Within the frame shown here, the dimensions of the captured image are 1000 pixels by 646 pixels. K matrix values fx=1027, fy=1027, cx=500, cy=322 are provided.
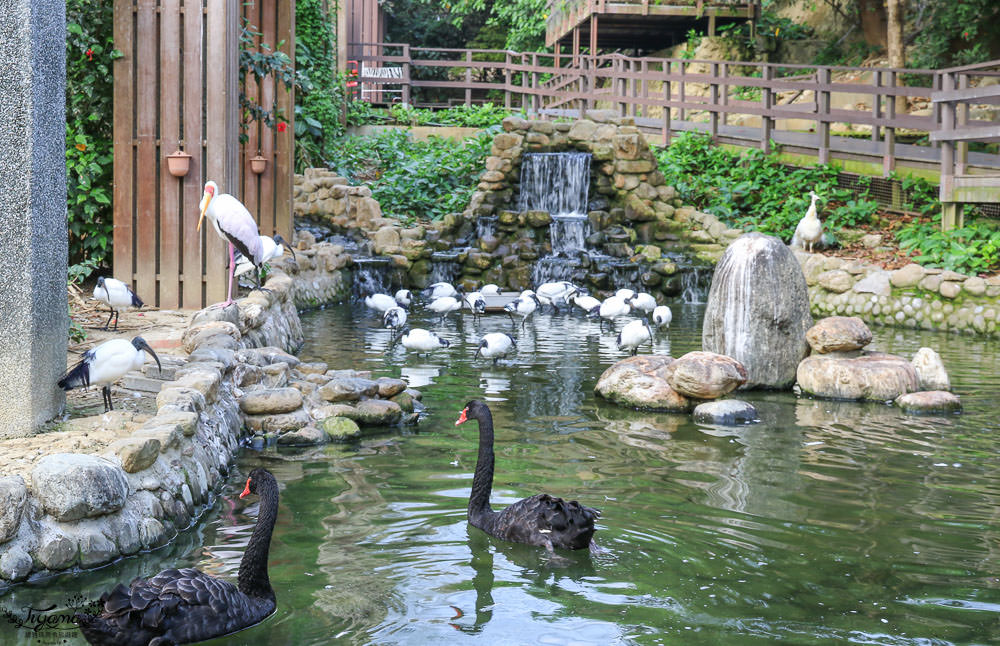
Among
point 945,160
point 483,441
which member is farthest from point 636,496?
point 945,160

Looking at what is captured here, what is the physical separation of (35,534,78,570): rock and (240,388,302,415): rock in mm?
2858

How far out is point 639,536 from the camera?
215 inches

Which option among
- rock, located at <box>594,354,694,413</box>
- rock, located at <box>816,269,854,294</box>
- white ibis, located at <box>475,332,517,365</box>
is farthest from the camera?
rock, located at <box>816,269,854,294</box>

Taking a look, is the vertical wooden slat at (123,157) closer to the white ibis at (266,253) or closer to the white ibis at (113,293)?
the white ibis at (266,253)

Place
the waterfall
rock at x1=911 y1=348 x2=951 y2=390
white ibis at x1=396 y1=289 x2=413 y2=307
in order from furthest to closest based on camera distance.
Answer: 1. the waterfall
2. white ibis at x1=396 y1=289 x2=413 y2=307
3. rock at x1=911 y1=348 x2=951 y2=390

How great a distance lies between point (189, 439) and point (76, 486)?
120 cm

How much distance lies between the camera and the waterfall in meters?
19.2

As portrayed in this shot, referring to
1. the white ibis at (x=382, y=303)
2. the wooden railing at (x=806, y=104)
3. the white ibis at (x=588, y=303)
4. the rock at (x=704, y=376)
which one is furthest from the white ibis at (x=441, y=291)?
the wooden railing at (x=806, y=104)

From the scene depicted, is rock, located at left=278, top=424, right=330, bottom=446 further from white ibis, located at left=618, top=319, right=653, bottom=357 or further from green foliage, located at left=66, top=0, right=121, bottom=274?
white ibis, located at left=618, top=319, right=653, bottom=357

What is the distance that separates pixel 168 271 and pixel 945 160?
10.8 m

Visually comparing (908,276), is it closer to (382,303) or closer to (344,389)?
(382,303)

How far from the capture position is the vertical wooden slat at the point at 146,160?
998 centimetres

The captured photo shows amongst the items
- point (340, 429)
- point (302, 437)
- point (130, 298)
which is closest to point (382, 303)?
point (130, 298)

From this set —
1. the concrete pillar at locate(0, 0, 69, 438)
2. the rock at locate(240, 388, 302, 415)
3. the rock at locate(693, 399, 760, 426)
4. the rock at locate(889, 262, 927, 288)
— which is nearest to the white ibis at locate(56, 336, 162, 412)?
the concrete pillar at locate(0, 0, 69, 438)
